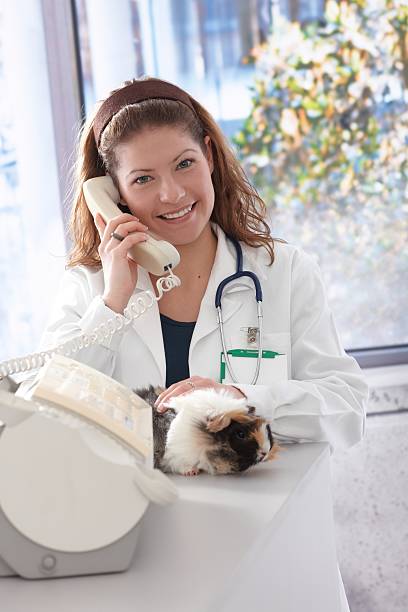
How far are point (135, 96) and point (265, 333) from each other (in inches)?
21.7

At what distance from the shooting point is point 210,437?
109 centimetres

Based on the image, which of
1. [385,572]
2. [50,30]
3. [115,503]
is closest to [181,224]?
[115,503]

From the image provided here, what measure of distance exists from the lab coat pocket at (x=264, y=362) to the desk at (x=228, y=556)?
37 cm

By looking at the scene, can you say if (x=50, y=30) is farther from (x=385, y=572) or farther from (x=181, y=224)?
(x=385, y=572)

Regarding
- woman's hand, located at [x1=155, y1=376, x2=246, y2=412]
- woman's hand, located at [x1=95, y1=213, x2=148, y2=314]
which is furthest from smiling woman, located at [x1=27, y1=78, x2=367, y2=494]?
woman's hand, located at [x1=155, y1=376, x2=246, y2=412]

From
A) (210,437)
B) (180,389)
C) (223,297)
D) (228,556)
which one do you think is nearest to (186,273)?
(223,297)

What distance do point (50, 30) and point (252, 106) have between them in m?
0.65

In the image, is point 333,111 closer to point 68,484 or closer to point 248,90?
point 248,90

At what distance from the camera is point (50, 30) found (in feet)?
8.34

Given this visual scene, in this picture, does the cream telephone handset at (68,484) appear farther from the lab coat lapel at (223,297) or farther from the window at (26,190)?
the window at (26,190)

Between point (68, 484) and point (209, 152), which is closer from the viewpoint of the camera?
point (68, 484)

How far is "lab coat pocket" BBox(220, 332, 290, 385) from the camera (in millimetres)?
1649

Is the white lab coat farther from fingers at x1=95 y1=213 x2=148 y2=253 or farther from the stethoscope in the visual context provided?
fingers at x1=95 y1=213 x2=148 y2=253

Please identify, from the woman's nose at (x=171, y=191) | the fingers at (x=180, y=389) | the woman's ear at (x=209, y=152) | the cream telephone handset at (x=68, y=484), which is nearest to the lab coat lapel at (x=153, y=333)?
the woman's nose at (x=171, y=191)
